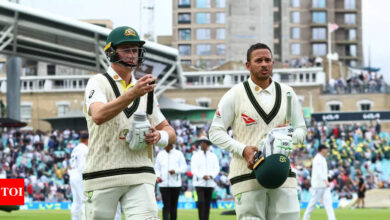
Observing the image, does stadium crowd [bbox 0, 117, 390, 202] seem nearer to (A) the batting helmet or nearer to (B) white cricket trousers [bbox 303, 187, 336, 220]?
(B) white cricket trousers [bbox 303, 187, 336, 220]

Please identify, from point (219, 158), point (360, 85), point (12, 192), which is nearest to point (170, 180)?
point (12, 192)

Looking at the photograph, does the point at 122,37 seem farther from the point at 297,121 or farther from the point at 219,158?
the point at 219,158

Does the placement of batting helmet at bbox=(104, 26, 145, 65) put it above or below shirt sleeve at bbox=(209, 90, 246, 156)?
above

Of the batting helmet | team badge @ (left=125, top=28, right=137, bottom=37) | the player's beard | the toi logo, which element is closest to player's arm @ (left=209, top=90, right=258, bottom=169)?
the player's beard

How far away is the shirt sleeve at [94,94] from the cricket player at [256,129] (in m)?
1.49

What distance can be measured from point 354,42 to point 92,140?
4575 inches

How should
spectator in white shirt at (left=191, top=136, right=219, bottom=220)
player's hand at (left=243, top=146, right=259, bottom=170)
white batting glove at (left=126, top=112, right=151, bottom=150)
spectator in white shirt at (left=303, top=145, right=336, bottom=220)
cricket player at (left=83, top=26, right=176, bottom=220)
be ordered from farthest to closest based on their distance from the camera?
spectator in white shirt at (left=303, top=145, right=336, bottom=220) < spectator in white shirt at (left=191, top=136, right=219, bottom=220) < player's hand at (left=243, top=146, right=259, bottom=170) < cricket player at (left=83, top=26, right=176, bottom=220) < white batting glove at (left=126, top=112, right=151, bottom=150)

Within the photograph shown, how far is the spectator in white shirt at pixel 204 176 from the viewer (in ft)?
58.2

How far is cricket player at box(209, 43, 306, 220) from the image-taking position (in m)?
7.20

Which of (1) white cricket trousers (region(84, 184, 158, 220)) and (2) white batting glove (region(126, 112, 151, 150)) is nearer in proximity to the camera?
(2) white batting glove (region(126, 112, 151, 150))

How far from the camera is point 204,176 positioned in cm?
1803

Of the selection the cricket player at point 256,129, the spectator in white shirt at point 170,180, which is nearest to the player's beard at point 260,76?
the cricket player at point 256,129

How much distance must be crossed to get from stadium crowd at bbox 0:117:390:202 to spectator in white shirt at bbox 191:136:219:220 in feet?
49.4

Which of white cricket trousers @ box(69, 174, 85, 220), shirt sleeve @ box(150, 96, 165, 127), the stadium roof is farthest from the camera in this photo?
the stadium roof
